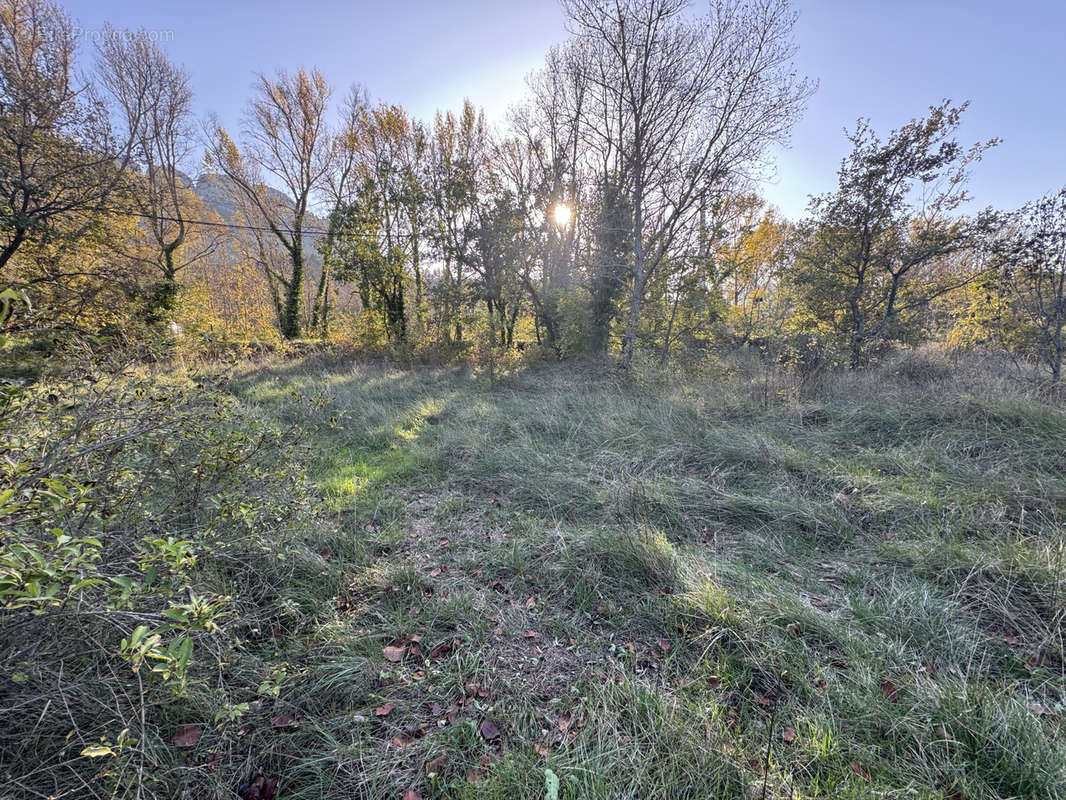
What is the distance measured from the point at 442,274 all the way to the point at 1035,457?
14677 mm

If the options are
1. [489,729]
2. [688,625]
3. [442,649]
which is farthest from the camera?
[688,625]

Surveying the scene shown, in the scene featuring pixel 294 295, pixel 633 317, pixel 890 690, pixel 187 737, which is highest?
pixel 294 295

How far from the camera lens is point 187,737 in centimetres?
150

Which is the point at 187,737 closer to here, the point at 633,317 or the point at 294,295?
the point at 633,317

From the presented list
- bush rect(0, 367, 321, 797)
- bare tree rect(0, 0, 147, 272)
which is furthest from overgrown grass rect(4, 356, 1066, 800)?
bare tree rect(0, 0, 147, 272)

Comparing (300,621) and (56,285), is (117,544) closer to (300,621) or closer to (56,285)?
(300,621)

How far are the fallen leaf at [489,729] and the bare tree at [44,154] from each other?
11025mm

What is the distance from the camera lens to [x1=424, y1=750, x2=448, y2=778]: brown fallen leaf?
58.1 inches

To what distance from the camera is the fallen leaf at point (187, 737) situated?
1.47 meters

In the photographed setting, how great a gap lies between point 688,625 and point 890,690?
0.86 metres

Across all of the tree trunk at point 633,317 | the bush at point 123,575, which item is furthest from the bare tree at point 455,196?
the bush at point 123,575

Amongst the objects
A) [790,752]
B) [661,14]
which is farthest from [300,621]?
[661,14]

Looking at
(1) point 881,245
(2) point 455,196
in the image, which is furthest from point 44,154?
(1) point 881,245

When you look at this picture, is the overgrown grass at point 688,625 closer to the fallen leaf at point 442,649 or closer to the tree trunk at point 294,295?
the fallen leaf at point 442,649
